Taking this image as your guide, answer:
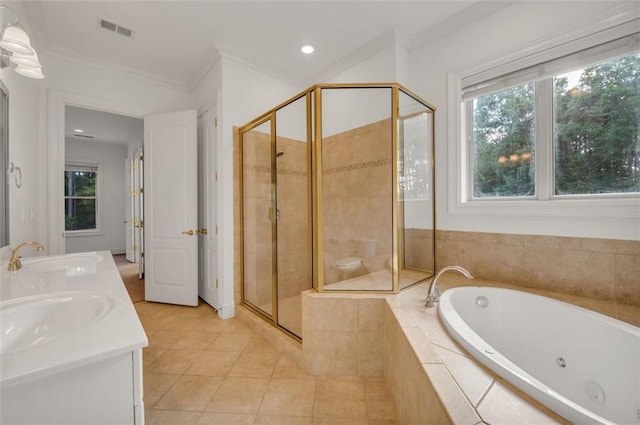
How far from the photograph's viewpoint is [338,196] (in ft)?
7.24

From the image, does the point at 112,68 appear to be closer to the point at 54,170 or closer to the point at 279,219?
the point at 54,170

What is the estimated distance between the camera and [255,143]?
8.87 feet

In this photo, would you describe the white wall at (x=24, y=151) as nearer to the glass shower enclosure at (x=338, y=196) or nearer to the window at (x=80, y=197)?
the glass shower enclosure at (x=338, y=196)

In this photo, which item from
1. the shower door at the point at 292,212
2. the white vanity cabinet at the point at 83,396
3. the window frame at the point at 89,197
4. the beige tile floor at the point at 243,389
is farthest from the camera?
the window frame at the point at 89,197

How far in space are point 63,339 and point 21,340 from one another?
0.37m

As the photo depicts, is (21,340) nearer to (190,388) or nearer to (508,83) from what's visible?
(190,388)

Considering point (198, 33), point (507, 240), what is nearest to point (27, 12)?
point (198, 33)

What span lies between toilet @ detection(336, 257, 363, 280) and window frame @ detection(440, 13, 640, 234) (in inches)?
35.4

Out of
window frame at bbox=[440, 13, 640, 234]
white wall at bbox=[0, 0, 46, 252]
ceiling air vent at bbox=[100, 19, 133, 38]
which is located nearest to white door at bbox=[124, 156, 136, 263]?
white wall at bbox=[0, 0, 46, 252]

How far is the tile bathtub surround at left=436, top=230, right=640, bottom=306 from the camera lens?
5.02 feet

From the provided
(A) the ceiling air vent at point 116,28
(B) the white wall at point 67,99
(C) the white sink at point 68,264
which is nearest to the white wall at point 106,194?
(B) the white wall at point 67,99

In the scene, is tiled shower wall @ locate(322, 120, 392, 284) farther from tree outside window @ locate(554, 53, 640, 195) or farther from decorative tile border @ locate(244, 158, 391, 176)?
tree outside window @ locate(554, 53, 640, 195)

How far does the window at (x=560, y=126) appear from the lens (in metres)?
1.59

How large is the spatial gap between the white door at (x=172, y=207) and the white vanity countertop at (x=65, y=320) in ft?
4.53
